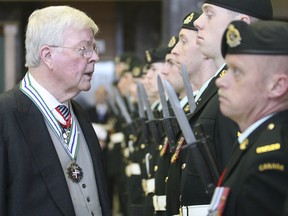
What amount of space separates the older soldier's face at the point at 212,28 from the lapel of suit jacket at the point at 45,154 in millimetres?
773

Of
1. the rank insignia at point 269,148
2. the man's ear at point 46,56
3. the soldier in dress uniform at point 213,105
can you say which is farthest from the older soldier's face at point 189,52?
the rank insignia at point 269,148

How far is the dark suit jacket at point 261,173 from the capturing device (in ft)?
8.31

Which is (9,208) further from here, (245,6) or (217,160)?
(245,6)

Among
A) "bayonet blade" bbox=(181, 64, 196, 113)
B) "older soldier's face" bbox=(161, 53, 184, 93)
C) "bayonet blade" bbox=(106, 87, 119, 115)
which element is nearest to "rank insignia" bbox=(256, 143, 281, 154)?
"bayonet blade" bbox=(181, 64, 196, 113)

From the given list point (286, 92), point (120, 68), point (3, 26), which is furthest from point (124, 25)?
point (286, 92)

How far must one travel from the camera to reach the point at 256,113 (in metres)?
2.74

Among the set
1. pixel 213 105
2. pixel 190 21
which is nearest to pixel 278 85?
pixel 213 105

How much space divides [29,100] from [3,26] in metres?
8.84

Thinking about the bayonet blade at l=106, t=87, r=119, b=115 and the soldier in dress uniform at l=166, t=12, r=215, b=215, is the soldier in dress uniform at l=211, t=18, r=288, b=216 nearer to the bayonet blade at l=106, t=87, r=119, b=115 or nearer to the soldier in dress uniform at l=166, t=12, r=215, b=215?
the soldier in dress uniform at l=166, t=12, r=215, b=215

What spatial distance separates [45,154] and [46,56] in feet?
1.58

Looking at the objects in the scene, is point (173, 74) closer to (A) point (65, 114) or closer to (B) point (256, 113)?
(A) point (65, 114)

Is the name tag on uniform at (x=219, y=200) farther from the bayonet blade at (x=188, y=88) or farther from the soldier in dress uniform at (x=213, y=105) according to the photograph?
the bayonet blade at (x=188, y=88)

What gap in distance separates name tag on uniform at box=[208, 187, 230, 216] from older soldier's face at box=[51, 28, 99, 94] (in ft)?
3.83

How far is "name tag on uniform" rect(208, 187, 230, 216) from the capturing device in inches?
106
